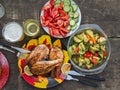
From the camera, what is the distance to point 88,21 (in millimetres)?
2277

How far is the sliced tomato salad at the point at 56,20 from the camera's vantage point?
223 centimetres

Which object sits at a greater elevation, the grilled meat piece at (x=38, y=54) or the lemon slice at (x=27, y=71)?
the grilled meat piece at (x=38, y=54)

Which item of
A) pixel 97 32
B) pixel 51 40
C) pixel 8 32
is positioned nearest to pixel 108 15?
pixel 97 32

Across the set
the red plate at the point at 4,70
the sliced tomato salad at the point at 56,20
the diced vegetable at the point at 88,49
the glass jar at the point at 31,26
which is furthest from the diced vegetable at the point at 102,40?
the red plate at the point at 4,70

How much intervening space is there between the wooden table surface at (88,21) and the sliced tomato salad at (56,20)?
4 cm

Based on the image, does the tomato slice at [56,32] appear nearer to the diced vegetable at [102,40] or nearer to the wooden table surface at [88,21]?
the wooden table surface at [88,21]

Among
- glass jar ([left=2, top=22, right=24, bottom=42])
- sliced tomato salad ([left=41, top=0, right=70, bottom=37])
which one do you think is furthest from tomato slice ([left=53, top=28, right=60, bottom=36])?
glass jar ([left=2, top=22, right=24, bottom=42])

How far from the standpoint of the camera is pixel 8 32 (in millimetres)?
2262

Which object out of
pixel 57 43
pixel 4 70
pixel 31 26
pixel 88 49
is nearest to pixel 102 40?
pixel 88 49

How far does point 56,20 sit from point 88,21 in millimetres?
131

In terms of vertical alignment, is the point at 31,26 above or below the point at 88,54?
above

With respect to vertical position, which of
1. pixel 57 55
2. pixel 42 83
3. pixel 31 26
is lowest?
pixel 42 83

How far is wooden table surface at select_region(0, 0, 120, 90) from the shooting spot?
7.44 feet

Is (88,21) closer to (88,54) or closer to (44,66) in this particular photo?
(88,54)
